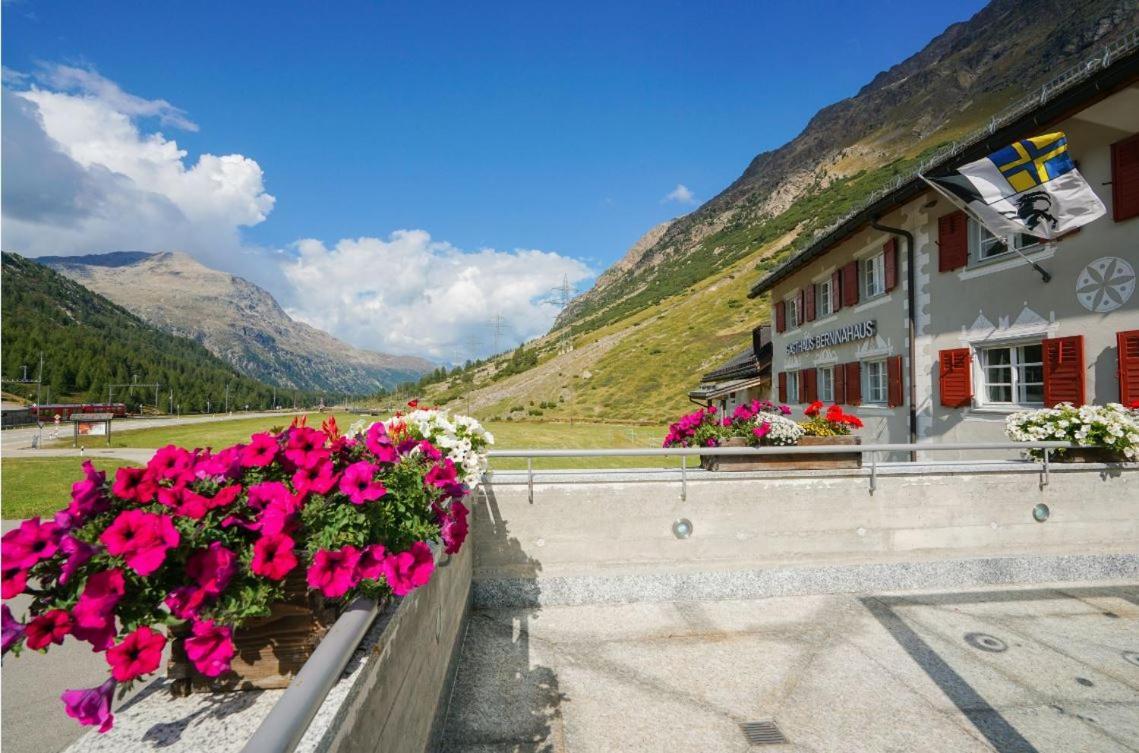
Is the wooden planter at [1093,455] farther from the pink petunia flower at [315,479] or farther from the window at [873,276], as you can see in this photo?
the window at [873,276]

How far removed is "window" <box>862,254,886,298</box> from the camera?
15.4m

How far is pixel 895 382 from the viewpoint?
1452 cm

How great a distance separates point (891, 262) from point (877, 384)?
3691mm

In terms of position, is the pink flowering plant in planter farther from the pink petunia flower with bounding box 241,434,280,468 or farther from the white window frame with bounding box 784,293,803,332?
the white window frame with bounding box 784,293,803,332

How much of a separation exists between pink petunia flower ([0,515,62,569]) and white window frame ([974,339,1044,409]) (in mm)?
13761

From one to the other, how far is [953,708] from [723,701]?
5.72 ft

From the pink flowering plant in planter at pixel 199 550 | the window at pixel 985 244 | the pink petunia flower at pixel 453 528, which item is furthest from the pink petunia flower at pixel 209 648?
the window at pixel 985 244

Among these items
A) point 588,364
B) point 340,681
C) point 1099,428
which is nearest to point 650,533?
point 340,681

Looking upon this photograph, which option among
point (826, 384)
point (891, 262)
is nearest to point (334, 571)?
point (891, 262)

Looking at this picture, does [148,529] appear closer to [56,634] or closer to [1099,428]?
[56,634]

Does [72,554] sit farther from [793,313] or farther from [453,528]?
[793,313]

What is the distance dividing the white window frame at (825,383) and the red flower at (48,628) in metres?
20.1

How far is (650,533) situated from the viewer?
6.12 metres

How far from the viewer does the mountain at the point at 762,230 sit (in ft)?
231
